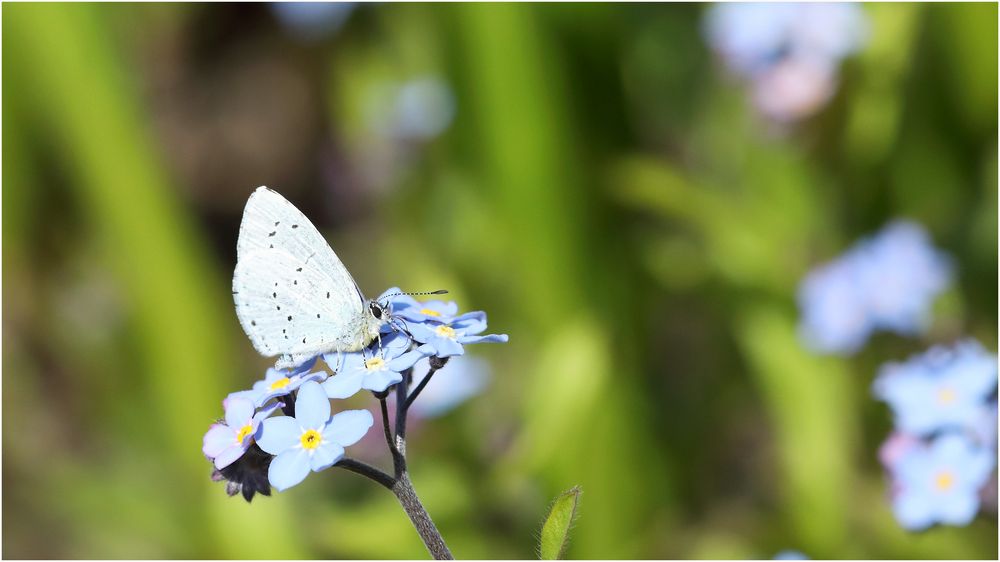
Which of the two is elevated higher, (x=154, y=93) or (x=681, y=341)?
(x=154, y=93)

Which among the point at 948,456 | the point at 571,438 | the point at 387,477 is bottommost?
the point at 387,477

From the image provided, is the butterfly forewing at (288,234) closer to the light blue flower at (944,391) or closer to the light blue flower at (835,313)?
the light blue flower at (944,391)

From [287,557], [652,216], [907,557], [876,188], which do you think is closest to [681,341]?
[652,216]

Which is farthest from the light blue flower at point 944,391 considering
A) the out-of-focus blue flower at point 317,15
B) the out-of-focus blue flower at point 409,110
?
the out-of-focus blue flower at point 317,15

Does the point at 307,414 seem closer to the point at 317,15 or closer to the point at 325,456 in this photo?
the point at 325,456

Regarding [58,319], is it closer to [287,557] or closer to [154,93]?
[154,93]

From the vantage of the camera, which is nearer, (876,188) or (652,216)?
(876,188)

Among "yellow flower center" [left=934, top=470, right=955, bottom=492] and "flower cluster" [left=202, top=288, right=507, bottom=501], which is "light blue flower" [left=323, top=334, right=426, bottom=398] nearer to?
"flower cluster" [left=202, top=288, right=507, bottom=501]
